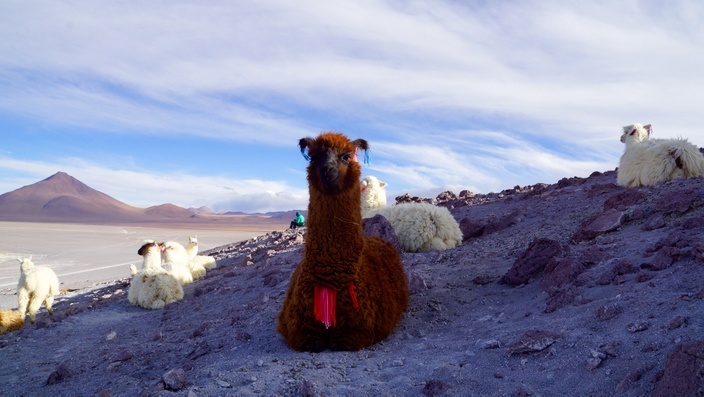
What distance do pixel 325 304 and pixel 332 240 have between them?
24.9 inches

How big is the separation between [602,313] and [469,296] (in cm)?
237

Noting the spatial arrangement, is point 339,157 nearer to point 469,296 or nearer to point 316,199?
point 316,199

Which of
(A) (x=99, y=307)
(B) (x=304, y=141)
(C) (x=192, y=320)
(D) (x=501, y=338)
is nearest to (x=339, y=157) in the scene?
(B) (x=304, y=141)

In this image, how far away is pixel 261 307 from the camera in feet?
23.5

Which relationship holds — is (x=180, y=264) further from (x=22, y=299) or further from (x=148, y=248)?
(x=22, y=299)

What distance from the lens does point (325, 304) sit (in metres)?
5.04

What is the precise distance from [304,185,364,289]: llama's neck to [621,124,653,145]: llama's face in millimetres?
10603

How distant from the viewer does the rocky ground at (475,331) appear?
3.55m

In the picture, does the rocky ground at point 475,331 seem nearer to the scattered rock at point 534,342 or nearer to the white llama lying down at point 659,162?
the scattered rock at point 534,342

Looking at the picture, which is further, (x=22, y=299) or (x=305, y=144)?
(x=22, y=299)

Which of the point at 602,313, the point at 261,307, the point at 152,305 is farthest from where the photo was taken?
the point at 152,305

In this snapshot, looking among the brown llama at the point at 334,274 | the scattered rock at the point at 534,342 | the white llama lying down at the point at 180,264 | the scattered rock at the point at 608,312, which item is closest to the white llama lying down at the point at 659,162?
the scattered rock at the point at 608,312

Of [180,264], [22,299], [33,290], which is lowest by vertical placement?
[22,299]

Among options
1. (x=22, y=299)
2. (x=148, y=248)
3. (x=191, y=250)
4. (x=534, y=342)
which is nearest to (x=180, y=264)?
(x=148, y=248)
